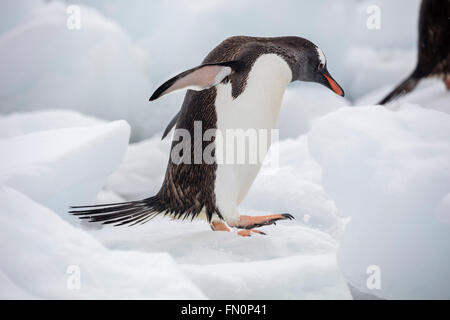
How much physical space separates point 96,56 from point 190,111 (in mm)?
1134

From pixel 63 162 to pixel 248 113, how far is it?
1.23ft

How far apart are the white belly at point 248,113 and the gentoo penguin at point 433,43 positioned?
0.62 meters

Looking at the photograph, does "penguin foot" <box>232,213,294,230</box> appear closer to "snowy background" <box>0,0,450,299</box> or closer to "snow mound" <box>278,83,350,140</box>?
"snowy background" <box>0,0,450,299</box>

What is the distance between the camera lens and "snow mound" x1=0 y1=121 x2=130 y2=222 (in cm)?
93

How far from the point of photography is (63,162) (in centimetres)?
99

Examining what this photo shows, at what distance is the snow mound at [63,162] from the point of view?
933 mm

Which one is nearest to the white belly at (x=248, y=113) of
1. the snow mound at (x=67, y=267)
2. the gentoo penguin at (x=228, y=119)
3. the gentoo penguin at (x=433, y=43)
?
the gentoo penguin at (x=228, y=119)

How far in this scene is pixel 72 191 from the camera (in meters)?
1.03

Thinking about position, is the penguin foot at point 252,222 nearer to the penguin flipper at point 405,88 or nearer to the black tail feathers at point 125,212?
the black tail feathers at point 125,212

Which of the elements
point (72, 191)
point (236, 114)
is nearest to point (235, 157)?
point (236, 114)

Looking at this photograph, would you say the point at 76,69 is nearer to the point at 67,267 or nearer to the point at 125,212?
the point at 125,212

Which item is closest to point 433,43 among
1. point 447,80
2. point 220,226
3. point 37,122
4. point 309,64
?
point 447,80

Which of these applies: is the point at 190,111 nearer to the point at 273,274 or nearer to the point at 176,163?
the point at 176,163

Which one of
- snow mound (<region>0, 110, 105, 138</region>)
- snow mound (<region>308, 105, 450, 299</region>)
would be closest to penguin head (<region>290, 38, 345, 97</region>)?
snow mound (<region>308, 105, 450, 299</region>)
